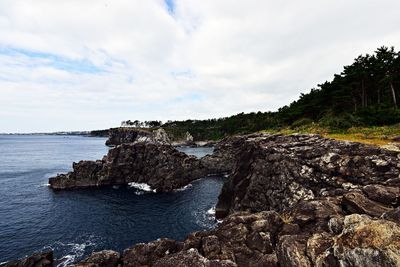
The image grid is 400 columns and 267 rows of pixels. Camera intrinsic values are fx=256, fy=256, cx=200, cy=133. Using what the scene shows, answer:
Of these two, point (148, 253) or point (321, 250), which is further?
point (148, 253)

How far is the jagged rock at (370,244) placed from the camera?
512 inches

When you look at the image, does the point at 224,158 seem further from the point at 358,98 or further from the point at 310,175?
the point at 310,175

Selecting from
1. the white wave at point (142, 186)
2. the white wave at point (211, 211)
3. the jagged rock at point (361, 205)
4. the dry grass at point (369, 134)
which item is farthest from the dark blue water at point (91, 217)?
the jagged rock at point (361, 205)

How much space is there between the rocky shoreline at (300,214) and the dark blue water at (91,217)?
37.1 feet

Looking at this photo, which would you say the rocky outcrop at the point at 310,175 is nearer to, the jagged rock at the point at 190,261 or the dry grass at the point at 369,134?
the dry grass at the point at 369,134

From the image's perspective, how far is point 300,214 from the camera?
2255 cm

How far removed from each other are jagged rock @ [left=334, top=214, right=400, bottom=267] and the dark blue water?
126ft

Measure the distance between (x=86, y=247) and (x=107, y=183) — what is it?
164 ft

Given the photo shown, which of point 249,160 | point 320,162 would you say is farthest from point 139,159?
point 320,162

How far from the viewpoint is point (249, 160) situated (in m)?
58.8

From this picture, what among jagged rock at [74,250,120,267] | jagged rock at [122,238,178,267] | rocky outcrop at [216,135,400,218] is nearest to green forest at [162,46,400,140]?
rocky outcrop at [216,135,400,218]

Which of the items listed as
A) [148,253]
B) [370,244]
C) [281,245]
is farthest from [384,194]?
[148,253]

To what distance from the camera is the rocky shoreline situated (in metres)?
15.4

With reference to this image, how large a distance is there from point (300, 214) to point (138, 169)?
8285cm
